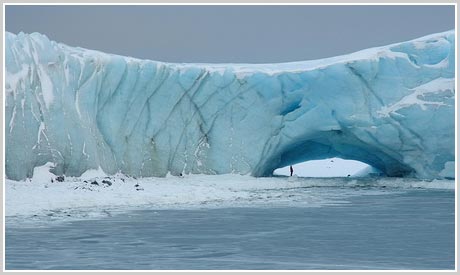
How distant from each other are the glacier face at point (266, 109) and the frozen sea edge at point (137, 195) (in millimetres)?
907

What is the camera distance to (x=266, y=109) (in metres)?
22.7

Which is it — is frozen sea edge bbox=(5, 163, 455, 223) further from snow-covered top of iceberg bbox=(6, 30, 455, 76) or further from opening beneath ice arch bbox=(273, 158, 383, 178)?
opening beneath ice arch bbox=(273, 158, 383, 178)

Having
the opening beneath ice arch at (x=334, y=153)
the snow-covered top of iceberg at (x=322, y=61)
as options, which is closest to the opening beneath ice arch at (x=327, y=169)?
the opening beneath ice arch at (x=334, y=153)

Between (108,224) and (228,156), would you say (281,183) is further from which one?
(108,224)

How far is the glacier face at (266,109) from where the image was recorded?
20.9m

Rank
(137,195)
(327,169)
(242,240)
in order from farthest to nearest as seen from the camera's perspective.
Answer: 1. (327,169)
2. (137,195)
3. (242,240)

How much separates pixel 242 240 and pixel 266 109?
14.1 meters

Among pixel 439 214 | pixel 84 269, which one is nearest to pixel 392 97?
pixel 439 214

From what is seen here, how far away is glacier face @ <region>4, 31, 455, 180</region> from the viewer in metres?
20.9

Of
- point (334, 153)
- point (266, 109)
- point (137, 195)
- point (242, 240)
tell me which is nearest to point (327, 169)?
point (334, 153)

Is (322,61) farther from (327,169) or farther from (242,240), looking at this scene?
(327,169)

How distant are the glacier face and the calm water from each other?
8757mm

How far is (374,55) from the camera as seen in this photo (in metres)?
22.5

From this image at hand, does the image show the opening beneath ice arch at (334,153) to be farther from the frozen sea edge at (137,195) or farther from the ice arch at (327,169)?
the ice arch at (327,169)
